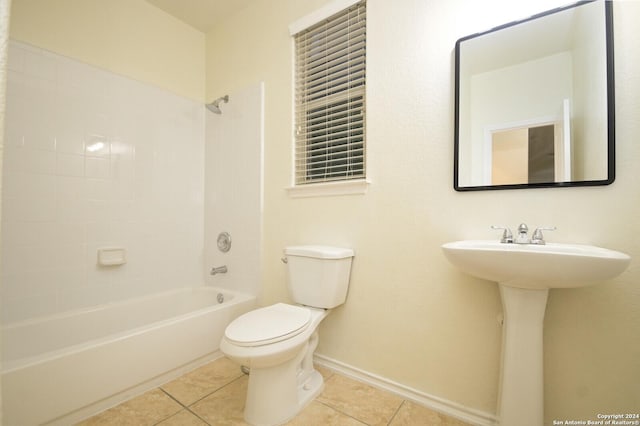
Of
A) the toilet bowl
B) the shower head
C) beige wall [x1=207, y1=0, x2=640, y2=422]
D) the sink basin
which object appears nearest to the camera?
the sink basin

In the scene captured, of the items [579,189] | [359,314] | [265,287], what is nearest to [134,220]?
[265,287]

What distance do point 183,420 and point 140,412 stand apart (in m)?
0.24

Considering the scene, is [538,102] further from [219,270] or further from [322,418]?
[219,270]

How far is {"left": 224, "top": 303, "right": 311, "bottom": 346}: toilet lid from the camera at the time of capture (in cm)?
115

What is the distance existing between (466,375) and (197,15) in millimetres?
3057

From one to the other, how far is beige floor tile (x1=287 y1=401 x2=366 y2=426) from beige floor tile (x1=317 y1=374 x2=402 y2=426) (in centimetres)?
3

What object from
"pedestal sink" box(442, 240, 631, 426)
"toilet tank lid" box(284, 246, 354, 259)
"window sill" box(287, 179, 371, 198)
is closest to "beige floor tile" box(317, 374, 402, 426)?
"pedestal sink" box(442, 240, 631, 426)

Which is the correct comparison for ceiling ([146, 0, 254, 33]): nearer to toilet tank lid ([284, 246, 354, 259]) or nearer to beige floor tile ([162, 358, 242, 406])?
toilet tank lid ([284, 246, 354, 259])

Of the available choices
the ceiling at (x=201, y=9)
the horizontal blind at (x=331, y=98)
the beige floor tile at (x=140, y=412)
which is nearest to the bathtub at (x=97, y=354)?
the beige floor tile at (x=140, y=412)

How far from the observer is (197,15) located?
2242 millimetres

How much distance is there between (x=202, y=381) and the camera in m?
1.59

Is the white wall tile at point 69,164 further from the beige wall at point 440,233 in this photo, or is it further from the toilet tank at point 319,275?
the toilet tank at point 319,275

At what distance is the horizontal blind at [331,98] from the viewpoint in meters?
1.66

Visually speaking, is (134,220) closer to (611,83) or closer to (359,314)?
(359,314)
